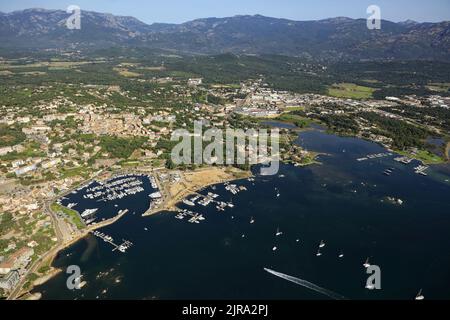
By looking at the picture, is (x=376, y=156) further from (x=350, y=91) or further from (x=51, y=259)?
(x=350, y=91)

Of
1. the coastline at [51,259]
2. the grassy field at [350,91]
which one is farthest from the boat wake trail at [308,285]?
the grassy field at [350,91]

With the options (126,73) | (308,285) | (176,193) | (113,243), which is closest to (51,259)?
(113,243)

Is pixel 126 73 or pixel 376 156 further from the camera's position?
pixel 126 73

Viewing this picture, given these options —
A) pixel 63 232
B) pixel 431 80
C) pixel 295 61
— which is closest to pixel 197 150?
pixel 63 232

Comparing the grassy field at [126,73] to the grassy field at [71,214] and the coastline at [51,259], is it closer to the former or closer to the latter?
the grassy field at [71,214]

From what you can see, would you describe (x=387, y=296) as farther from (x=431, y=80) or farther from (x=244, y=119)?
(x=431, y=80)

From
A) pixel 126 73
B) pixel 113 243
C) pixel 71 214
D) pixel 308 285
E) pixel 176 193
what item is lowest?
pixel 308 285
